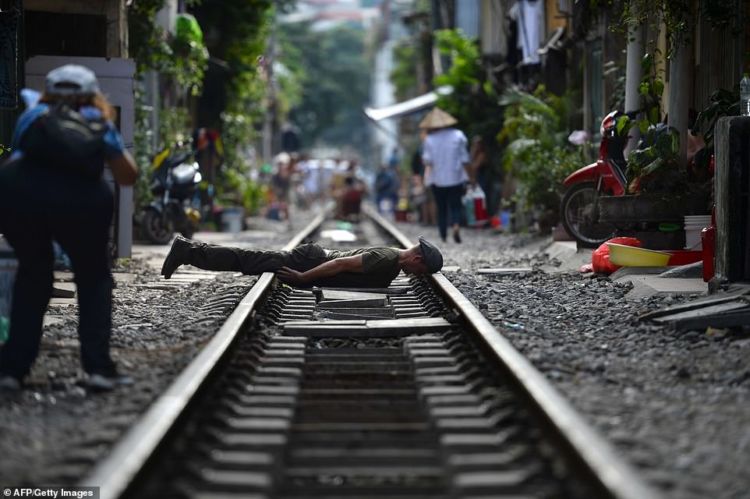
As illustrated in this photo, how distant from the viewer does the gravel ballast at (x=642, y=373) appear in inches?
186

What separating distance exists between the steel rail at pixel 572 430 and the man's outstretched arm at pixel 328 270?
279 centimetres

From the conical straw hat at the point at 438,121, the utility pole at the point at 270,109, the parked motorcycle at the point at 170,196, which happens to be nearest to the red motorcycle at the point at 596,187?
the conical straw hat at the point at 438,121

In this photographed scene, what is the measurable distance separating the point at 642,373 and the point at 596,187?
305 inches

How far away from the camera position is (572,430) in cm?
483

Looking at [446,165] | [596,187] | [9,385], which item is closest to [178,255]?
[9,385]

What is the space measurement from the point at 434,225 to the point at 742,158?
57.9ft

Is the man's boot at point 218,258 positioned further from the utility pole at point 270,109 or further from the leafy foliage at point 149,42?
the utility pole at point 270,109

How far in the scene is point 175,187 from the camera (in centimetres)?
1825

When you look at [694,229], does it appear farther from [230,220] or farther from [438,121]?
[230,220]

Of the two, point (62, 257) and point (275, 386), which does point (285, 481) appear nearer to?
point (275, 386)

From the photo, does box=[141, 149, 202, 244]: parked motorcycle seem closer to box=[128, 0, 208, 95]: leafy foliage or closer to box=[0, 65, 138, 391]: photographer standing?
box=[128, 0, 208, 95]: leafy foliage

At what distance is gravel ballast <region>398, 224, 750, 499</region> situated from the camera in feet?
15.5

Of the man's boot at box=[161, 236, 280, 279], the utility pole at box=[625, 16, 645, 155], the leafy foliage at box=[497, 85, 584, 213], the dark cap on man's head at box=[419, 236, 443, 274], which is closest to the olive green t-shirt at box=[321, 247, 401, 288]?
the dark cap on man's head at box=[419, 236, 443, 274]

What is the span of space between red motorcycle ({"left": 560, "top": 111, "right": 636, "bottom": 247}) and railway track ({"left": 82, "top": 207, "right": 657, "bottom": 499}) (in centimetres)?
585
